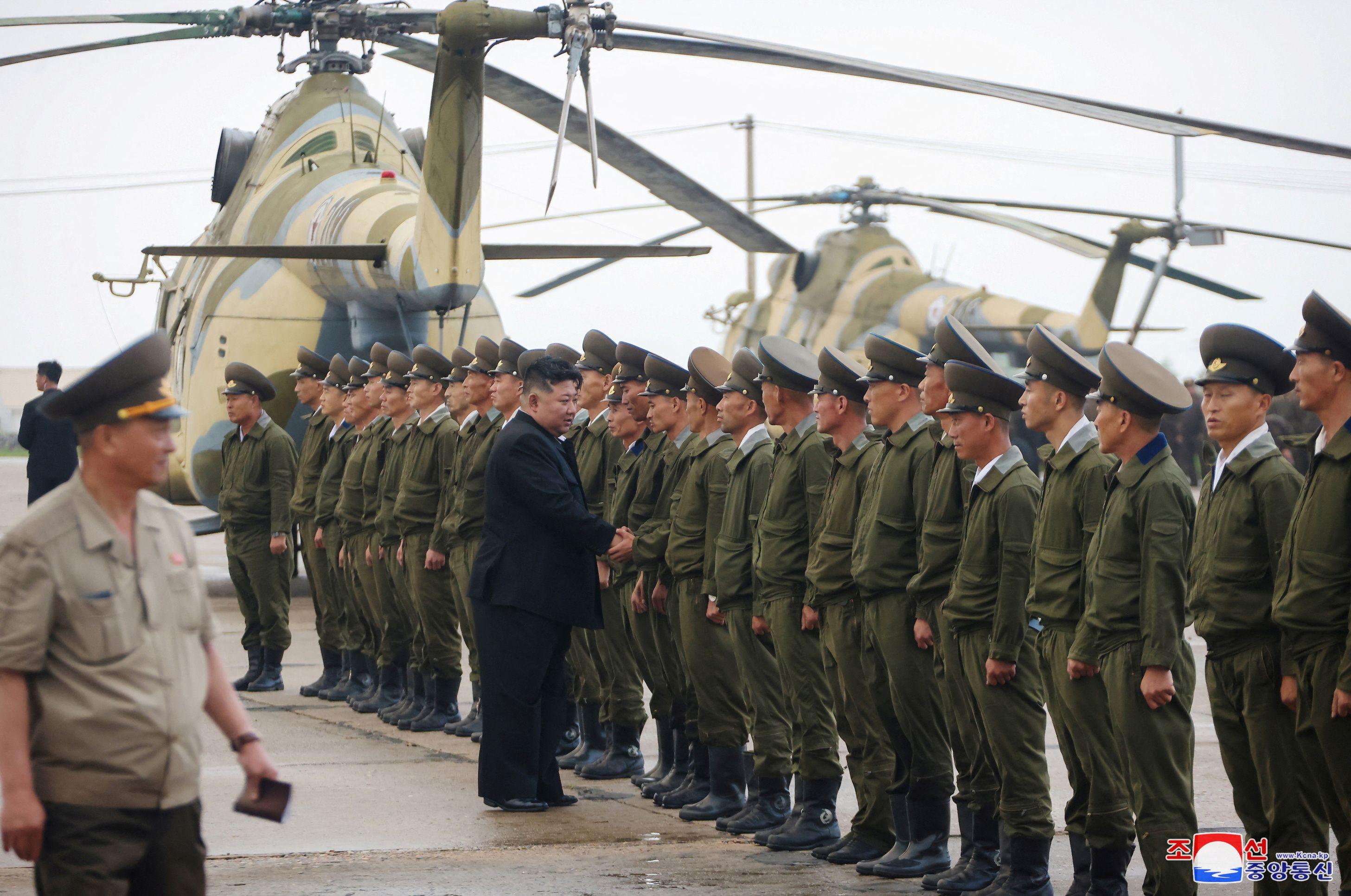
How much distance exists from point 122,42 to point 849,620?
8080 millimetres

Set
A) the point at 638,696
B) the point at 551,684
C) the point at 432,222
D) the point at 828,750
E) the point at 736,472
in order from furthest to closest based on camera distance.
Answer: the point at 432,222 < the point at 638,696 < the point at 551,684 < the point at 736,472 < the point at 828,750

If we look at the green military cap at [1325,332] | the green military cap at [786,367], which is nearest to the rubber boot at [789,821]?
the green military cap at [786,367]

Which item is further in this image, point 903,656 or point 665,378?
point 665,378

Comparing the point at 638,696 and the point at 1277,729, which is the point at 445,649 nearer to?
the point at 638,696

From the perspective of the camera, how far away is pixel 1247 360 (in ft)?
15.3

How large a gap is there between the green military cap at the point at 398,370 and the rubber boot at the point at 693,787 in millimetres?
3437

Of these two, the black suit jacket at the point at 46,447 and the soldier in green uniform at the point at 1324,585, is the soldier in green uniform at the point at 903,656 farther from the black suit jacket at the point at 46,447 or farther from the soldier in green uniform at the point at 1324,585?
the black suit jacket at the point at 46,447

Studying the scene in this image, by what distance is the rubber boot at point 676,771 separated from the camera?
23.0 feet

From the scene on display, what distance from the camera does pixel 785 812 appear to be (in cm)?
623

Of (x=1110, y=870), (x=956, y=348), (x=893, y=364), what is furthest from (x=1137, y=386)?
(x=1110, y=870)

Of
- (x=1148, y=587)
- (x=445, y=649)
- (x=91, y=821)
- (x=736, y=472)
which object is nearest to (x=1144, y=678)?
(x=1148, y=587)

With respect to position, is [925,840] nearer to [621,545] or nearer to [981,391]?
[981,391]

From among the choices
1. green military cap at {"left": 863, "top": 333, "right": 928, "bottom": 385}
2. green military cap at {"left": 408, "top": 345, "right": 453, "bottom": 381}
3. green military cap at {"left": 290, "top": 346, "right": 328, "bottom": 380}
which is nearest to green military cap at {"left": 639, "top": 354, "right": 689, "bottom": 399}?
green military cap at {"left": 863, "top": 333, "right": 928, "bottom": 385}

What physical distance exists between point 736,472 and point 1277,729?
255 cm
